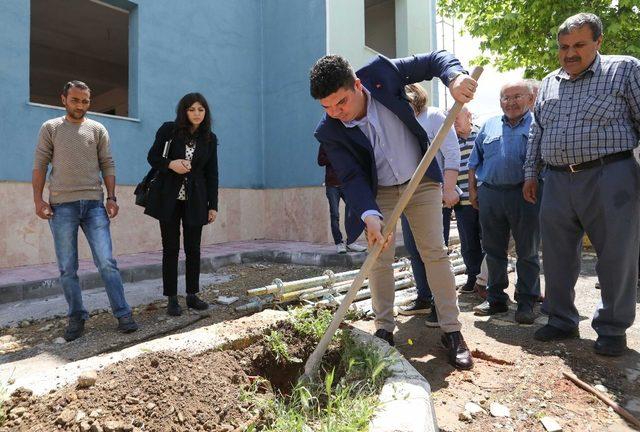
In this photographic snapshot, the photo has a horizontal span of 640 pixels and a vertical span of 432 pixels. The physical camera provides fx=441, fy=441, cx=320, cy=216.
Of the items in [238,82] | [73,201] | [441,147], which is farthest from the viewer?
[238,82]

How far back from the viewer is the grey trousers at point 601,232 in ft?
8.47

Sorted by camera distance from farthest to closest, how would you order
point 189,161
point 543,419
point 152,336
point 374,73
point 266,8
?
1. point 266,8
2. point 189,161
3. point 152,336
4. point 374,73
5. point 543,419

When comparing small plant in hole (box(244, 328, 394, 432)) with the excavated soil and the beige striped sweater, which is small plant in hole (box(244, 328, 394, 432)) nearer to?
the excavated soil

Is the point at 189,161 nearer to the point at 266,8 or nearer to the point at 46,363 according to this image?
the point at 46,363

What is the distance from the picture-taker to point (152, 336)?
323cm

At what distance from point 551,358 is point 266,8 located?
8.11 m

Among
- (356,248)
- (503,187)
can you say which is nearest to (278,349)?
(503,187)

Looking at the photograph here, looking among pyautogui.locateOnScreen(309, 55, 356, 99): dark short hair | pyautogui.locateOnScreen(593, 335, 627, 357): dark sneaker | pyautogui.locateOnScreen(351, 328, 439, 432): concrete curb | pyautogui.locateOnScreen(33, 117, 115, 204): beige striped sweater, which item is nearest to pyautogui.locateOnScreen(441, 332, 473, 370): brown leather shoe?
pyautogui.locateOnScreen(351, 328, 439, 432): concrete curb

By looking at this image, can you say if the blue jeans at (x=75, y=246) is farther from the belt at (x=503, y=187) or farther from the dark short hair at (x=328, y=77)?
the belt at (x=503, y=187)

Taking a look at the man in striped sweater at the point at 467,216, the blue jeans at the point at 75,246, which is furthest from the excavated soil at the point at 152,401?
the man in striped sweater at the point at 467,216

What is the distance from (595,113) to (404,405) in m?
2.13

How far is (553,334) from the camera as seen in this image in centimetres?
287

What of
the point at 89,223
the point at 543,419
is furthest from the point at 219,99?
the point at 543,419

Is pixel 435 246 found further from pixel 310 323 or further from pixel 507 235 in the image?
pixel 507 235
